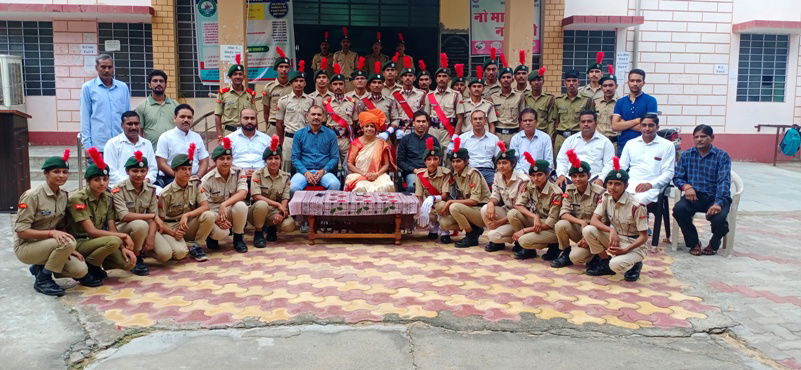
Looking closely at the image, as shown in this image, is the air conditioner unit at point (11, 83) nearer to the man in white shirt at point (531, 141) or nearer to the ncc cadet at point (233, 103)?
the ncc cadet at point (233, 103)

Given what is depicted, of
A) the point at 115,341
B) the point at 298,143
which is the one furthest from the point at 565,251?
the point at 115,341

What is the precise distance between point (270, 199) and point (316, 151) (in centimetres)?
93

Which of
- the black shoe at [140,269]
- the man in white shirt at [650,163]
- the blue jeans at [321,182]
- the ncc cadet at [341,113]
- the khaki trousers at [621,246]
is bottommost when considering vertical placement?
the black shoe at [140,269]

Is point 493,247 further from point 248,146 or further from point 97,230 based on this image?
point 97,230

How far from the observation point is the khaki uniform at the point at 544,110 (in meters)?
8.24

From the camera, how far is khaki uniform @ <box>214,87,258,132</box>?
815cm

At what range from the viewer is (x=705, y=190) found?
655 cm

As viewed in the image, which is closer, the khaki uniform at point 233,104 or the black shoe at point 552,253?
the black shoe at point 552,253

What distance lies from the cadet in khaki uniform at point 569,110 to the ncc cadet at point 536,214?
2062 millimetres

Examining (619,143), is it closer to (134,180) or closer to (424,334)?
(424,334)

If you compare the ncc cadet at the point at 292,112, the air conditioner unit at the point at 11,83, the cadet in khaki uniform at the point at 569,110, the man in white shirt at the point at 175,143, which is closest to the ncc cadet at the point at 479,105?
the cadet in khaki uniform at the point at 569,110

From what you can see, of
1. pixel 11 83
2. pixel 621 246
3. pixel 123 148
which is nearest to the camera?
pixel 621 246

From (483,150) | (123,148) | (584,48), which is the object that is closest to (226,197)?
(123,148)

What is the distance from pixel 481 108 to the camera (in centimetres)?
788
